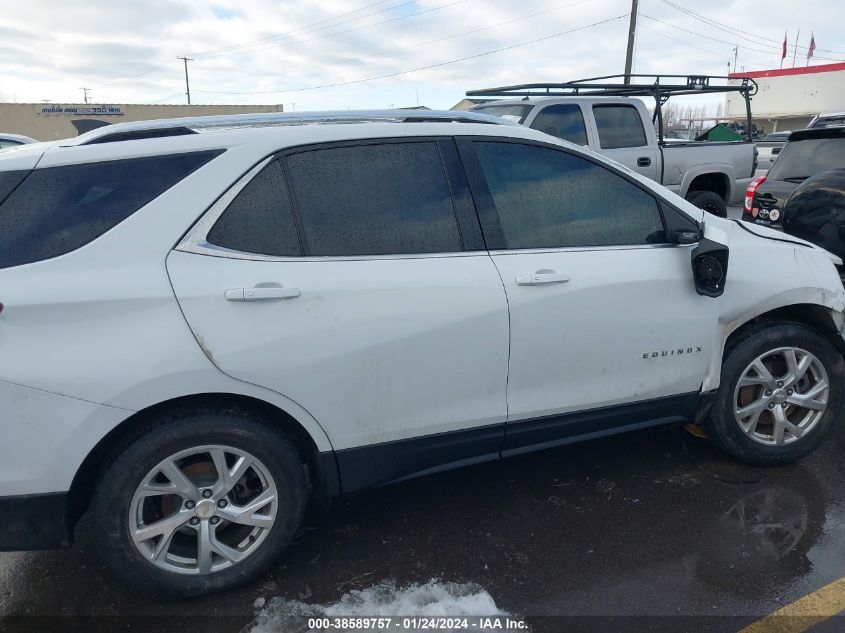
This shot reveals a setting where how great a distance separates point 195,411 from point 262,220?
0.77 m

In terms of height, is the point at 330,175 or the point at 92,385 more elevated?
the point at 330,175

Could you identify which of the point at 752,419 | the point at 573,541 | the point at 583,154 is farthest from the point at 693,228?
the point at 573,541

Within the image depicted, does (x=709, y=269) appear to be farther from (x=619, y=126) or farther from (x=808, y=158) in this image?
(x=619, y=126)

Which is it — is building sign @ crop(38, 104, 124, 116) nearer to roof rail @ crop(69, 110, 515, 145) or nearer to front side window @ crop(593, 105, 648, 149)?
front side window @ crop(593, 105, 648, 149)

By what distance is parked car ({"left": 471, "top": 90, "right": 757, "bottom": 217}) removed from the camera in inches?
320

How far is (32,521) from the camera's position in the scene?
2227mm

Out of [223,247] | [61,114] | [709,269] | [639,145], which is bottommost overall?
[709,269]

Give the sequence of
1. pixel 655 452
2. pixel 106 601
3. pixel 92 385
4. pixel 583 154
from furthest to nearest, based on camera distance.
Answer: pixel 655 452
pixel 583 154
pixel 106 601
pixel 92 385

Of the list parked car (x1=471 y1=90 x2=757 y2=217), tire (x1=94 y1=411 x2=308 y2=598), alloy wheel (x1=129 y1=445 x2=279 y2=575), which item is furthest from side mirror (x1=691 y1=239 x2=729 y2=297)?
parked car (x1=471 y1=90 x2=757 y2=217)

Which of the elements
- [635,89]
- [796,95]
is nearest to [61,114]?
[635,89]

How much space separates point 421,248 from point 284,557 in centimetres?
147

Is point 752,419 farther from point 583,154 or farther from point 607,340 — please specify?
point 583,154

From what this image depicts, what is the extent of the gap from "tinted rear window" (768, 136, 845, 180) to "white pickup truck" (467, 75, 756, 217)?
6.76 feet

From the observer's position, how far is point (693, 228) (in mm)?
3117
